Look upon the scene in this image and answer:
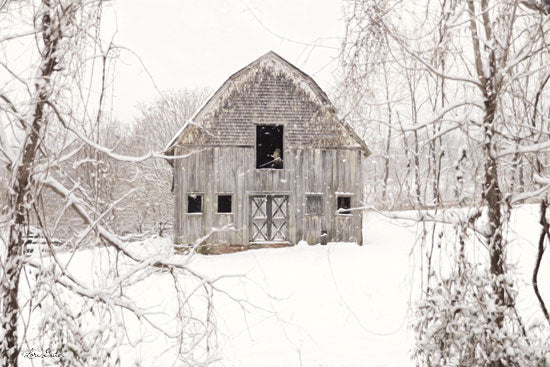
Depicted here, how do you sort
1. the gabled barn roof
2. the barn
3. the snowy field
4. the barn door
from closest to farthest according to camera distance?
1. the snowy field
2. the gabled barn roof
3. the barn
4. the barn door

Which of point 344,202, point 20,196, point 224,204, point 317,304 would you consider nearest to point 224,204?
point 224,204

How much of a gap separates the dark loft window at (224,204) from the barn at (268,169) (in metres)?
0.64

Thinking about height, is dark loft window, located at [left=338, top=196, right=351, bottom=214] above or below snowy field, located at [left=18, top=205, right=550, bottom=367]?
above

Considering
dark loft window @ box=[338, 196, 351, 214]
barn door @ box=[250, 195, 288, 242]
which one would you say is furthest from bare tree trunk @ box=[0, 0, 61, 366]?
dark loft window @ box=[338, 196, 351, 214]

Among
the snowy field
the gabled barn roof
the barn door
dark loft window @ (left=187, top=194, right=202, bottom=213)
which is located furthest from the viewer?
dark loft window @ (left=187, top=194, right=202, bottom=213)

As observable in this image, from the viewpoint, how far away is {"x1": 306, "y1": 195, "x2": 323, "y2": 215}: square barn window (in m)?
15.4

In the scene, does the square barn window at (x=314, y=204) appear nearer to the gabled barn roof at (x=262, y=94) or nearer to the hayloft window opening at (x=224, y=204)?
the gabled barn roof at (x=262, y=94)

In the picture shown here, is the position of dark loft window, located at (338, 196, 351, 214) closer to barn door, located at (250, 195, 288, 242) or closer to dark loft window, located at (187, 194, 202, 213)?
barn door, located at (250, 195, 288, 242)

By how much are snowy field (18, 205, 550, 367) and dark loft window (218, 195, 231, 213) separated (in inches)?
79.3

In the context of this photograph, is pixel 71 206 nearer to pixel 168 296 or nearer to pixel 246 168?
pixel 168 296

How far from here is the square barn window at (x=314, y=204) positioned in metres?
15.4

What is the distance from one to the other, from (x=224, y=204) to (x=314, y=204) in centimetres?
321

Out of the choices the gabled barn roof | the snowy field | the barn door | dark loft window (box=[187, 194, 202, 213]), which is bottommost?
the snowy field

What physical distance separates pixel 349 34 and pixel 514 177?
5.04 feet
